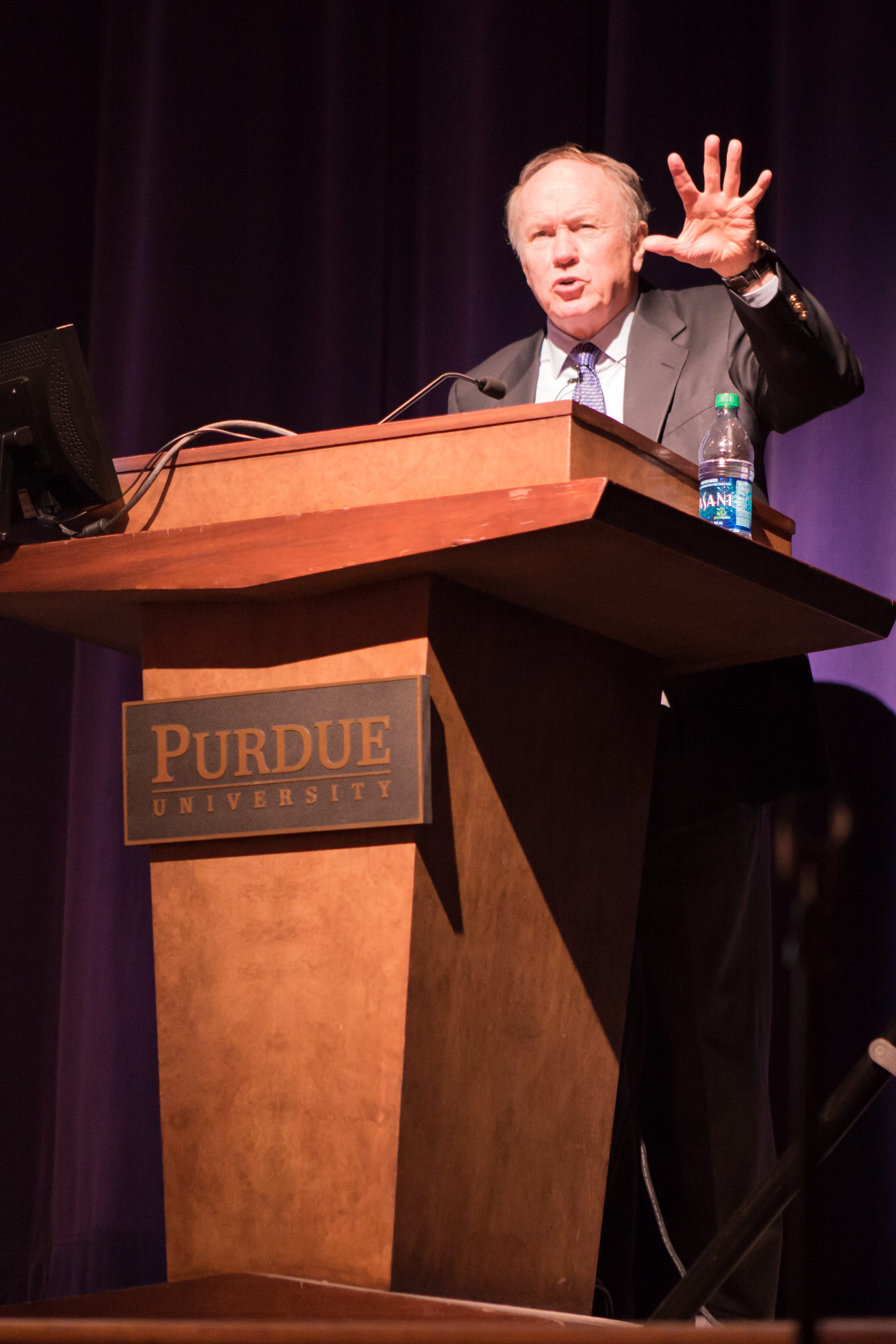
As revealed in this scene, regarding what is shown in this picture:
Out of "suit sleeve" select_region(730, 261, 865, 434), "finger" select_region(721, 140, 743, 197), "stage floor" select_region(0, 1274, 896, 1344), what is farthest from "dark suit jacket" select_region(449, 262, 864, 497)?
"stage floor" select_region(0, 1274, 896, 1344)

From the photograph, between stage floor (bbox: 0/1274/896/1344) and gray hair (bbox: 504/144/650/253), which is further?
gray hair (bbox: 504/144/650/253)

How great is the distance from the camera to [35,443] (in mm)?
1644

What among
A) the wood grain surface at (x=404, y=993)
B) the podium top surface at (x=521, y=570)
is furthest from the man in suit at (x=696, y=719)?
the wood grain surface at (x=404, y=993)

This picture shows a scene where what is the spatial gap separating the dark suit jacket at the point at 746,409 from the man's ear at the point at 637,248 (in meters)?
0.17

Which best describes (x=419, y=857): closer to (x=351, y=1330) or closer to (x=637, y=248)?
(x=351, y=1330)

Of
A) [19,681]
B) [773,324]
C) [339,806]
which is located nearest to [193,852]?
[339,806]

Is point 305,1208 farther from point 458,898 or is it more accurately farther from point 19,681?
point 19,681

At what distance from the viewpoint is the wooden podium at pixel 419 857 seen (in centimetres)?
138

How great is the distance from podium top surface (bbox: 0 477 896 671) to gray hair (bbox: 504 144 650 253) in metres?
0.89

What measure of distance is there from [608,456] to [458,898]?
456 millimetres

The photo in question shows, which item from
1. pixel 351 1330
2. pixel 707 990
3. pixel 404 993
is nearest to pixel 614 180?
pixel 707 990

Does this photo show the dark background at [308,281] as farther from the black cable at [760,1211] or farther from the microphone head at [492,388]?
the microphone head at [492,388]

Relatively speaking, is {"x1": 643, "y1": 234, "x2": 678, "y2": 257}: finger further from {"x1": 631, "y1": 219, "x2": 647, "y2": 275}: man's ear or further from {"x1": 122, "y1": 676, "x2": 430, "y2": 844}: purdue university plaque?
{"x1": 122, "y1": 676, "x2": 430, "y2": 844}: purdue university plaque

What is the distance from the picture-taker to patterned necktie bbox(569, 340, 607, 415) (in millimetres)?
2123
